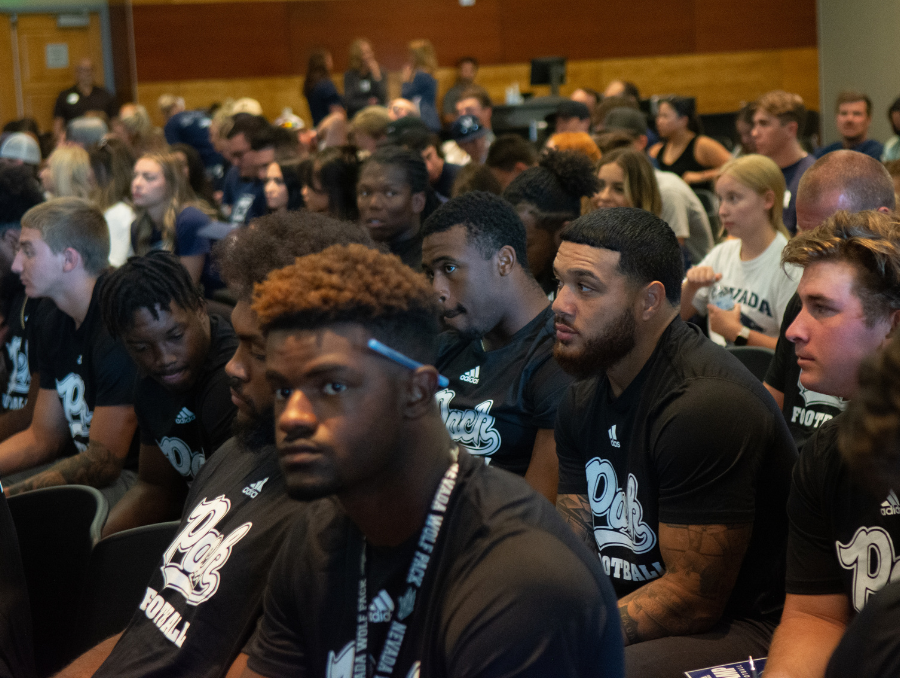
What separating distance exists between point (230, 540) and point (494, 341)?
43.8 inches

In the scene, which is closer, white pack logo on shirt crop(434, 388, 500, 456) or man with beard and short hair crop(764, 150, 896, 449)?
white pack logo on shirt crop(434, 388, 500, 456)

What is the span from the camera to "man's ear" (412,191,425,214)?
396cm

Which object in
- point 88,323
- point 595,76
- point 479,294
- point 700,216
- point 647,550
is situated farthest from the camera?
point 595,76

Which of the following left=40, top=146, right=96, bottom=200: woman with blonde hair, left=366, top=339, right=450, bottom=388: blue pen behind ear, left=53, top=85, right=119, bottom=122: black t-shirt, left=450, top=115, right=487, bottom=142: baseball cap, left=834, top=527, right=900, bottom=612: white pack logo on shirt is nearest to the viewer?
left=366, top=339, right=450, bottom=388: blue pen behind ear

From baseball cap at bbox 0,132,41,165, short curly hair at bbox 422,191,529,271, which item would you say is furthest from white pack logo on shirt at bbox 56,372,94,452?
baseball cap at bbox 0,132,41,165

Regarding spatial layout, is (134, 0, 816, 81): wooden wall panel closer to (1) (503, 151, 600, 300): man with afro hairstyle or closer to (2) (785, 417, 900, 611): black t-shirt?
(1) (503, 151, 600, 300): man with afro hairstyle

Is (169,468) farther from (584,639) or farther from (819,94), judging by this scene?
(819,94)

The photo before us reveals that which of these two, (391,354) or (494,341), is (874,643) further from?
(494,341)

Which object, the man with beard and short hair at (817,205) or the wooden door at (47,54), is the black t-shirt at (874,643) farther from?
the wooden door at (47,54)

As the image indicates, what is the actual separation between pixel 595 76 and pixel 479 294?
32.9ft

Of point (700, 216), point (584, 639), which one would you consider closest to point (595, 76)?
point (700, 216)

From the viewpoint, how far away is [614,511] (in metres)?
1.99

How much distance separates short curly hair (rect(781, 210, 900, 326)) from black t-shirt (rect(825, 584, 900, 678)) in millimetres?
778

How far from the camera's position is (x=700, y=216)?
4.89 metres
